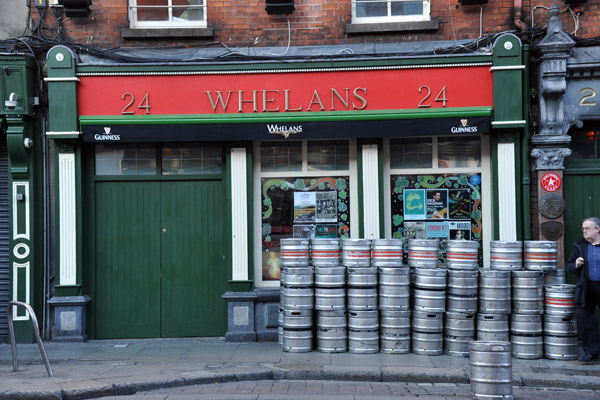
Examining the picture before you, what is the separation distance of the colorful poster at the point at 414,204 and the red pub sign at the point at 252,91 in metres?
1.33

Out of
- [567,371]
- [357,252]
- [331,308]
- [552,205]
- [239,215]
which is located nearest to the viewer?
[567,371]

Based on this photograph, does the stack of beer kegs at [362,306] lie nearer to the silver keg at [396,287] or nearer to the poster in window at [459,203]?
the silver keg at [396,287]

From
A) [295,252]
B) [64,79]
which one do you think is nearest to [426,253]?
[295,252]

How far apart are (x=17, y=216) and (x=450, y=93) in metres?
6.76

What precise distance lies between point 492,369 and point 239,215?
191 inches

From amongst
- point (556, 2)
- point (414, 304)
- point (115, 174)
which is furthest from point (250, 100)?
point (556, 2)

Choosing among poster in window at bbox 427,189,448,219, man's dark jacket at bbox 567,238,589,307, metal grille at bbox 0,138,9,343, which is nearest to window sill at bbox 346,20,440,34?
poster in window at bbox 427,189,448,219

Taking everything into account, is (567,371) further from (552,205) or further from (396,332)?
(552,205)

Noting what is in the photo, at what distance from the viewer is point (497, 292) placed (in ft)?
29.9

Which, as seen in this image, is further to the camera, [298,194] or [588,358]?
[298,194]

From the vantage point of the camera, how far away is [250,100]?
10391 mm

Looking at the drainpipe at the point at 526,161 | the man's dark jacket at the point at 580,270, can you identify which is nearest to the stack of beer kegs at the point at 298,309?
the drainpipe at the point at 526,161

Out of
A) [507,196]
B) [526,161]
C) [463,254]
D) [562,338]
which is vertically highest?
[526,161]

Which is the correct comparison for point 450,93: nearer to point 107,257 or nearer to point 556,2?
point 556,2
